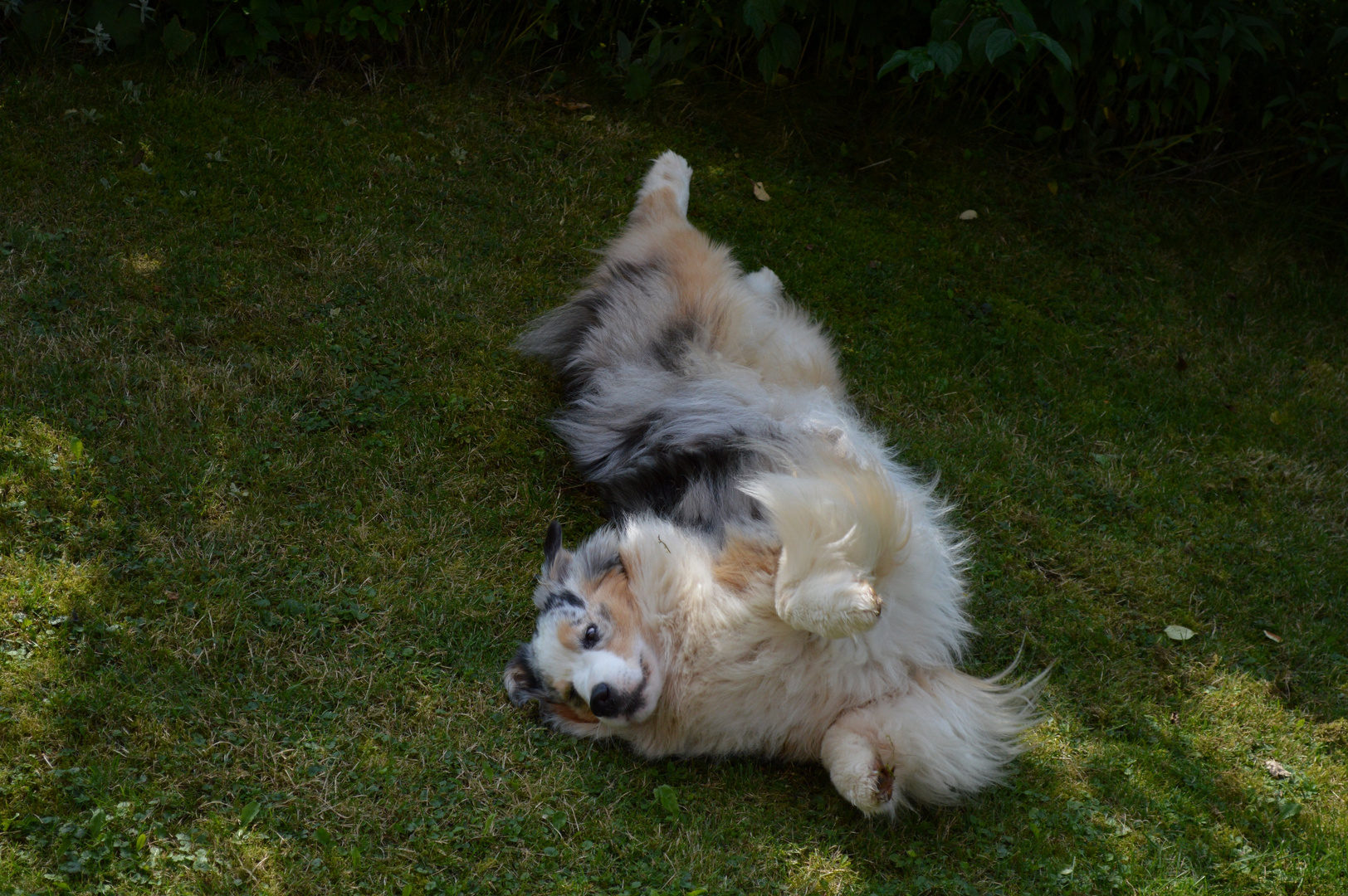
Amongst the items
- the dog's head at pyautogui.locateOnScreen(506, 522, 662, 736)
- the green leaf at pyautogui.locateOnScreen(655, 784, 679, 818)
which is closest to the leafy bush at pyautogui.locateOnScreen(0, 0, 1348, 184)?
the dog's head at pyautogui.locateOnScreen(506, 522, 662, 736)

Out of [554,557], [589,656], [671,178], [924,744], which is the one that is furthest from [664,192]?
[924,744]

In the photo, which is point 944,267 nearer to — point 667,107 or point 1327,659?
point 667,107

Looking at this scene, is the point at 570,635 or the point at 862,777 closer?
the point at 862,777

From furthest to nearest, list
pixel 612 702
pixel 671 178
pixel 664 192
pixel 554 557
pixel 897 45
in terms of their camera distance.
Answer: pixel 897 45 < pixel 671 178 < pixel 664 192 < pixel 554 557 < pixel 612 702

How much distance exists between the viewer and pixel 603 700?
2.99m

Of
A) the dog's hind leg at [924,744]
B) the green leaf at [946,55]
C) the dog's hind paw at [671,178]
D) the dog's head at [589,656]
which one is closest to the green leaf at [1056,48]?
the green leaf at [946,55]

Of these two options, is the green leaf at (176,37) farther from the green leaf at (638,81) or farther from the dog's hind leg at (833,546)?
the dog's hind leg at (833,546)

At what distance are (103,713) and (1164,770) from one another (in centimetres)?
326

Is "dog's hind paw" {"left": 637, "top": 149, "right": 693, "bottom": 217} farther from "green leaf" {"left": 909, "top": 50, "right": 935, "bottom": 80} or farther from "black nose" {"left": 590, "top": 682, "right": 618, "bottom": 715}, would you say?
"black nose" {"left": 590, "top": 682, "right": 618, "bottom": 715}

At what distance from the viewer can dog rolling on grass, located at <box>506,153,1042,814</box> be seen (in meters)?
3.00

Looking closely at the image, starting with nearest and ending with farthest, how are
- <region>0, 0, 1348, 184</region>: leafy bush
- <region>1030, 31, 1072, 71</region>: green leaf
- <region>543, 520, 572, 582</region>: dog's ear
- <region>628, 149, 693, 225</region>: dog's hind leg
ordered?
<region>543, 520, 572, 582</region>: dog's ear → <region>1030, 31, 1072, 71</region>: green leaf → <region>628, 149, 693, 225</region>: dog's hind leg → <region>0, 0, 1348, 184</region>: leafy bush

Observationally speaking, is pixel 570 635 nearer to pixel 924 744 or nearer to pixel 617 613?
pixel 617 613

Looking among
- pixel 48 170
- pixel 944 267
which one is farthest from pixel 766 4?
pixel 48 170

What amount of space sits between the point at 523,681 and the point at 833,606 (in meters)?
1.05
